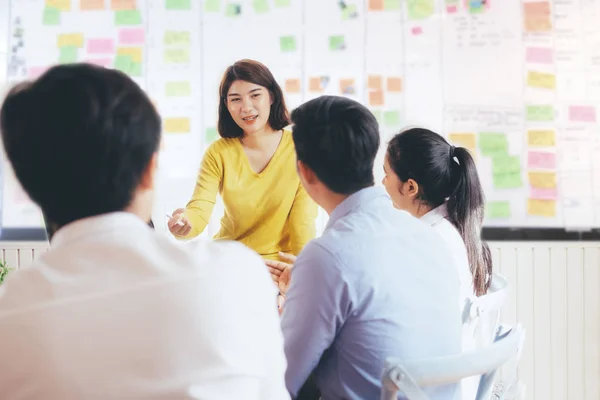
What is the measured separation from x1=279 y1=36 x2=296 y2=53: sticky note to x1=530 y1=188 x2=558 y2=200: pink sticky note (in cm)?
131

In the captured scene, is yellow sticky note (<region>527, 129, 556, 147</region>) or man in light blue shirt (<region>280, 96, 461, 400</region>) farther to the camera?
yellow sticky note (<region>527, 129, 556, 147</region>)

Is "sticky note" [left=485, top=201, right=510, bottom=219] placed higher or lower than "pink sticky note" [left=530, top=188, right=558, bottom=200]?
lower

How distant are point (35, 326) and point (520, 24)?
2.79m

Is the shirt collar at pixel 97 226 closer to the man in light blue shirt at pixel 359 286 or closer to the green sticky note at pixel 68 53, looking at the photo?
the man in light blue shirt at pixel 359 286

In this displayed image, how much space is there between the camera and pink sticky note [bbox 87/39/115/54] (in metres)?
3.16

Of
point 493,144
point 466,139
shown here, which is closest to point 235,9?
point 466,139

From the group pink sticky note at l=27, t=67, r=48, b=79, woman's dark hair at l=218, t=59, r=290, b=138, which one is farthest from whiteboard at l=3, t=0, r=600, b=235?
woman's dark hair at l=218, t=59, r=290, b=138

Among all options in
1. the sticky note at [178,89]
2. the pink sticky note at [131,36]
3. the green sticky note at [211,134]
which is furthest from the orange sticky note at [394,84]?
the pink sticky note at [131,36]

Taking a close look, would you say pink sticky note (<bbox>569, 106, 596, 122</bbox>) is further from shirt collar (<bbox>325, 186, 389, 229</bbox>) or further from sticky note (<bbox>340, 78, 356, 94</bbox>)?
shirt collar (<bbox>325, 186, 389, 229</bbox>)

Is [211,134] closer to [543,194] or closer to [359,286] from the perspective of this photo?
[543,194]

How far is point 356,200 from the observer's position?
1.31 meters

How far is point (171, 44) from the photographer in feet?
10.3

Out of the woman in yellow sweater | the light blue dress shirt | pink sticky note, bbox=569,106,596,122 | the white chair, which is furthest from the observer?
pink sticky note, bbox=569,106,596,122

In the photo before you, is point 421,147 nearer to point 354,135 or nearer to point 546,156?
point 354,135
